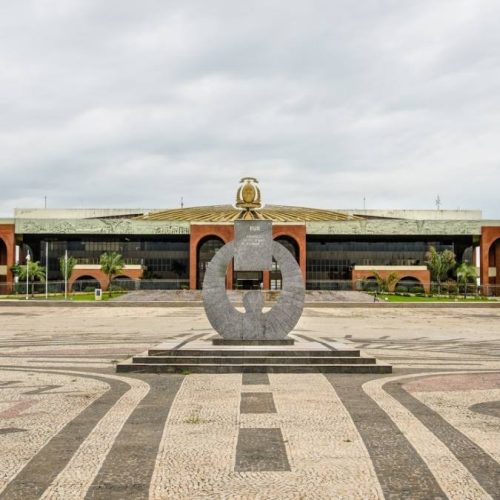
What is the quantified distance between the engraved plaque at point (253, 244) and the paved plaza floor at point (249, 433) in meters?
4.85

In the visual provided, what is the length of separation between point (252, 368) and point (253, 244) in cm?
488

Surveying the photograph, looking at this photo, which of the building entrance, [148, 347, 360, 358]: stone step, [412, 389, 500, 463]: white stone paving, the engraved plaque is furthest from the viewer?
the building entrance

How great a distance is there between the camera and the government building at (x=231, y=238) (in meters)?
74.8

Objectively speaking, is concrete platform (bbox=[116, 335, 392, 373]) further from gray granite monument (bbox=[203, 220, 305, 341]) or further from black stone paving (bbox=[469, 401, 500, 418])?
black stone paving (bbox=[469, 401, 500, 418])

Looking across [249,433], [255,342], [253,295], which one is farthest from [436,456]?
[253,295]

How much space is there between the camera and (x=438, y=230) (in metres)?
75.8

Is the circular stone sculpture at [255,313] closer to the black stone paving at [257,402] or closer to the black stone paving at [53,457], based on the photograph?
the black stone paving at [257,402]

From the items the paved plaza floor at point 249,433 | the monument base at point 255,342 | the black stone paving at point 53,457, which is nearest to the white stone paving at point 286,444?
the paved plaza floor at point 249,433

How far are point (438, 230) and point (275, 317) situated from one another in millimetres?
62405

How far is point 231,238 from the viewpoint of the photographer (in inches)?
2931

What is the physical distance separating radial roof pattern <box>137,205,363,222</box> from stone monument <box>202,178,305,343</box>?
56499 millimetres

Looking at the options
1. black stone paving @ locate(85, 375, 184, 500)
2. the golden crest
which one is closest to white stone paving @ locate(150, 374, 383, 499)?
black stone paving @ locate(85, 375, 184, 500)

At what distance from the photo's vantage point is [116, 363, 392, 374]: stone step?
1473cm

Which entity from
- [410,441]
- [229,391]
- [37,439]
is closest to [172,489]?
[37,439]
